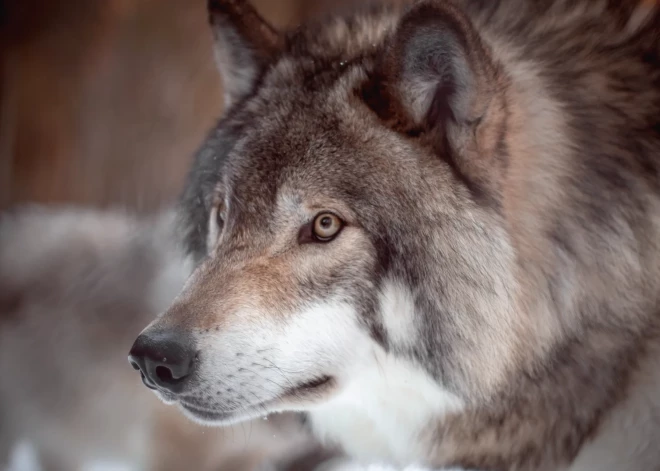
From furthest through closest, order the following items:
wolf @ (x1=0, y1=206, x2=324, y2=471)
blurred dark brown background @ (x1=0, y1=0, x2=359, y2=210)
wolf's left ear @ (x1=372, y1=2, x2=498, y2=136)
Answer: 1. blurred dark brown background @ (x1=0, y1=0, x2=359, y2=210)
2. wolf @ (x1=0, y1=206, x2=324, y2=471)
3. wolf's left ear @ (x1=372, y1=2, x2=498, y2=136)

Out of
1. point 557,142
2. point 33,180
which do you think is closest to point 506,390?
point 557,142

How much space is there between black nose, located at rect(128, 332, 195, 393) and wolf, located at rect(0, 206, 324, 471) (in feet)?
1.73

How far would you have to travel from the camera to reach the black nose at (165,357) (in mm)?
751

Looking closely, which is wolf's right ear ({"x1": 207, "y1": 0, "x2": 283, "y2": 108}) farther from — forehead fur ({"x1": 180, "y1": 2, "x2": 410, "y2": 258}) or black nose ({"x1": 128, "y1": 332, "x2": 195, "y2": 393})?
black nose ({"x1": 128, "y1": 332, "x2": 195, "y2": 393})

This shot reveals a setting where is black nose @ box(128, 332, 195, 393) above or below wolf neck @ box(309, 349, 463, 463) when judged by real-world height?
above

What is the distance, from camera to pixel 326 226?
0.82 m

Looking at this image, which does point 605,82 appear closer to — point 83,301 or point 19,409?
point 83,301

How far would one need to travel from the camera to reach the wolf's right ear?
102 centimetres

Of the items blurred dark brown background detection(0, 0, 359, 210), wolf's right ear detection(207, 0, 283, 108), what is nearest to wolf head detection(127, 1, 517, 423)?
wolf's right ear detection(207, 0, 283, 108)

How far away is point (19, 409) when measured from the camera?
1.45 m

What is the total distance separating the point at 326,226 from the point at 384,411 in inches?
12.9

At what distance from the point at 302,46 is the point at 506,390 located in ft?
2.03

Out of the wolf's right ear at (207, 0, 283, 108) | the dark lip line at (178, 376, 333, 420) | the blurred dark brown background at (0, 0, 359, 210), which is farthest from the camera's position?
the blurred dark brown background at (0, 0, 359, 210)

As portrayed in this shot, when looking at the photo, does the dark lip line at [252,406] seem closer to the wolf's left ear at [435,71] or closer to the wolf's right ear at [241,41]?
the wolf's left ear at [435,71]
